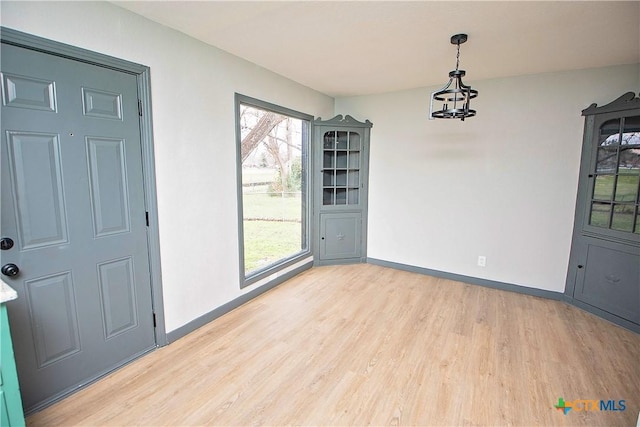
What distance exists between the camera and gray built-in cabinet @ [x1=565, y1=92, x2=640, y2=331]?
2.73 metres

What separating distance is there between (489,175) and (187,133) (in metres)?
3.30

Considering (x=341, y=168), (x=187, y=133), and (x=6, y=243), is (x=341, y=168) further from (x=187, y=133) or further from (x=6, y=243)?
(x=6, y=243)

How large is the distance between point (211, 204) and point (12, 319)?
1467 millimetres

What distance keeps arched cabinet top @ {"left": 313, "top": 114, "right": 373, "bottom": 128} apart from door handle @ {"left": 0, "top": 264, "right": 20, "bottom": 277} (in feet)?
10.8

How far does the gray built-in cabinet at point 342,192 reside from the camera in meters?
4.30

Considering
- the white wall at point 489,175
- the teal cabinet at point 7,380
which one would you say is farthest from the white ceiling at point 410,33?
the teal cabinet at point 7,380

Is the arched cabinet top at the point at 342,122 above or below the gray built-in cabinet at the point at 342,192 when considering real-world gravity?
above

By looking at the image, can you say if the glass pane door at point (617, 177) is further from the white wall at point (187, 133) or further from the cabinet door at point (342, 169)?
the white wall at point (187, 133)

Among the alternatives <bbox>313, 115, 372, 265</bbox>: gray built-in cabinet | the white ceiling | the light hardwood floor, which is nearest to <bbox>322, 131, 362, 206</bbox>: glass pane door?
<bbox>313, 115, 372, 265</bbox>: gray built-in cabinet

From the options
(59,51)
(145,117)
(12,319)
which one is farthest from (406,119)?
(12,319)

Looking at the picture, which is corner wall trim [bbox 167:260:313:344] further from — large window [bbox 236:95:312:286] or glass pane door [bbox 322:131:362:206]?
glass pane door [bbox 322:131:362:206]

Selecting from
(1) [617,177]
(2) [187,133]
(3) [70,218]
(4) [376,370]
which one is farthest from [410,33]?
(3) [70,218]

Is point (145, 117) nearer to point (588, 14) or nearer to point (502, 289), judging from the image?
point (588, 14)

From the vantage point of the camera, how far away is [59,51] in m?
1.72
